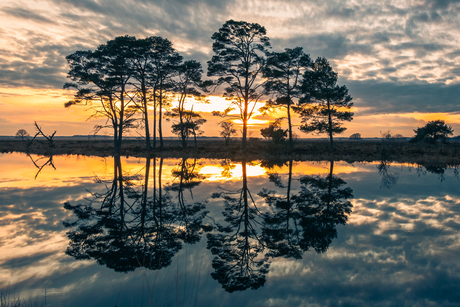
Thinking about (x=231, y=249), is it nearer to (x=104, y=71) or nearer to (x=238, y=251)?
(x=238, y=251)

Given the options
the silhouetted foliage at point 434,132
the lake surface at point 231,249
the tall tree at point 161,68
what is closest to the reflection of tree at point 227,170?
the lake surface at point 231,249

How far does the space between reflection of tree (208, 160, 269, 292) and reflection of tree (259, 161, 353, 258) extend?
0.37 metres

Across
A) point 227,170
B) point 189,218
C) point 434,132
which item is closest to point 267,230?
point 189,218

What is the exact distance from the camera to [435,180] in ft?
42.8

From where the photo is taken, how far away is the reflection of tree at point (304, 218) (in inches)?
205

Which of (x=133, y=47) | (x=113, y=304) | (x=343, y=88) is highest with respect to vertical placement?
(x=133, y=47)

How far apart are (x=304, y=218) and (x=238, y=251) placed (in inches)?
108

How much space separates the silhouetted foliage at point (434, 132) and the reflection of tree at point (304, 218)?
50710 mm

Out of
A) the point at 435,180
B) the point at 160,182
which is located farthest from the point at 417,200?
the point at 160,182

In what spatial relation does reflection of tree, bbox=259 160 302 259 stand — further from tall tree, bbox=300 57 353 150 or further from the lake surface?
tall tree, bbox=300 57 353 150

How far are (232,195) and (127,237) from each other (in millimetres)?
5035

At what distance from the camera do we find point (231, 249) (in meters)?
5.04

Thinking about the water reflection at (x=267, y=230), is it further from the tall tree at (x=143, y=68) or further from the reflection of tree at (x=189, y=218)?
the tall tree at (x=143, y=68)

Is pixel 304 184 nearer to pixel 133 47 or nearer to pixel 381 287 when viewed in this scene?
pixel 381 287
